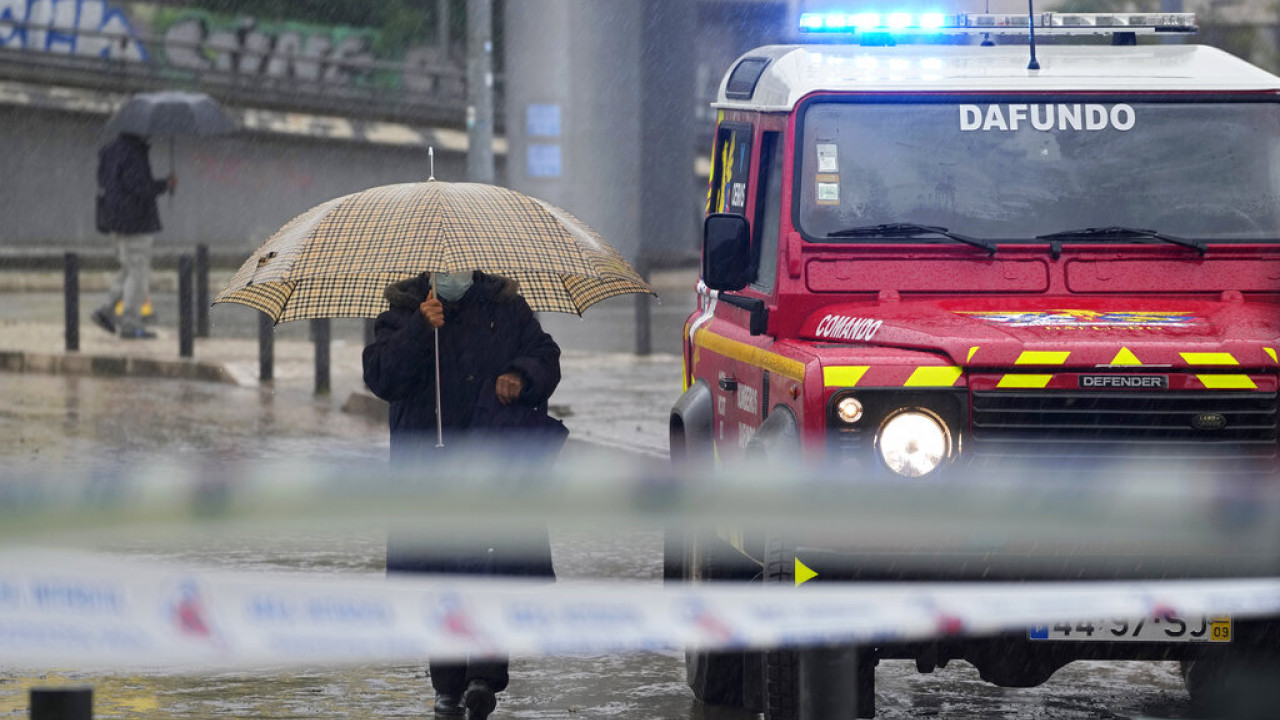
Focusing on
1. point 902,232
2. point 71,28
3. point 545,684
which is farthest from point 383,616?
point 71,28

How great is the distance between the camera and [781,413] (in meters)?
6.18

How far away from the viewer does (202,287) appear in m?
22.0

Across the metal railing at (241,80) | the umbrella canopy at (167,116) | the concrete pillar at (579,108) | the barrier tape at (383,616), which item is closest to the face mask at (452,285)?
the barrier tape at (383,616)

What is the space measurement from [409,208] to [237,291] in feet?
2.17

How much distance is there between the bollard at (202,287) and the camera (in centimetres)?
2184

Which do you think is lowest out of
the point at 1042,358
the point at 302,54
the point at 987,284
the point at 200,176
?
the point at 200,176

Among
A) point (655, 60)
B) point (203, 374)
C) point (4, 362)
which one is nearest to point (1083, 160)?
point (203, 374)

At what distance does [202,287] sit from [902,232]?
1599 centimetres

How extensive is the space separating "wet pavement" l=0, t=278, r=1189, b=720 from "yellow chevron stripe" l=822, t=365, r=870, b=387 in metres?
1.69

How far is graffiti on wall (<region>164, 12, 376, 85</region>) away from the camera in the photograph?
47.9 metres

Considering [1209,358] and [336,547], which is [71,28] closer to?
[336,547]

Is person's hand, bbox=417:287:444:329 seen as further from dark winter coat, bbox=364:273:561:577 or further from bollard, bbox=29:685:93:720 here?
bollard, bbox=29:685:93:720

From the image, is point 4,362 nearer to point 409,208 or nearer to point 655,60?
point 409,208

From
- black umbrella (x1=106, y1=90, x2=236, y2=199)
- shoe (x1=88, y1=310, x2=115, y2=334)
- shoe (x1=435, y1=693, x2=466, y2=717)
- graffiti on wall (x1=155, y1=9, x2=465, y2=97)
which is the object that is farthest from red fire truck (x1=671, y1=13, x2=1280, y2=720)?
graffiti on wall (x1=155, y1=9, x2=465, y2=97)
